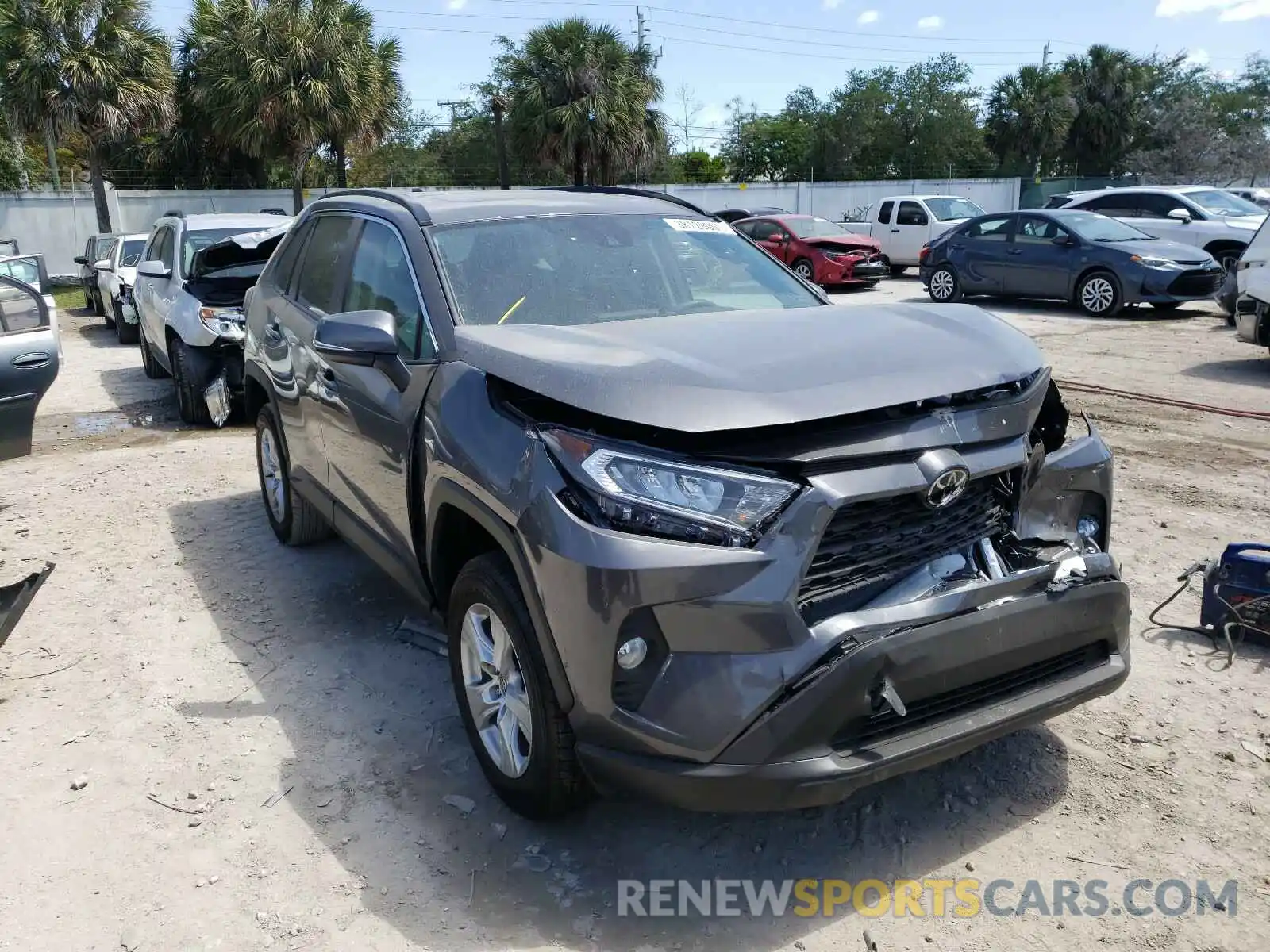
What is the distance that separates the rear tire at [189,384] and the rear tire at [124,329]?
6.67 meters

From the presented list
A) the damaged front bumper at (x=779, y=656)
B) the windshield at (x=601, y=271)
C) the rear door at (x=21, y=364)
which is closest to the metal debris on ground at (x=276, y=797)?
the damaged front bumper at (x=779, y=656)

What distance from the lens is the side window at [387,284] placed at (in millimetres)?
3611

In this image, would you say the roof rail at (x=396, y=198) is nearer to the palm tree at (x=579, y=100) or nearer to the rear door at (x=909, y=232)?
the rear door at (x=909, y=232)

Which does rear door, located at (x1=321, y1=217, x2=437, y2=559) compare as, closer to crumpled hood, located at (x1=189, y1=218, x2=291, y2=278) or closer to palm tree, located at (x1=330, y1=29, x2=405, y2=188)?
crumpled hood, located at (x1=189, y1=218, x2=291, y2=278)

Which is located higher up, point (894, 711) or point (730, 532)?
point (730, 532)

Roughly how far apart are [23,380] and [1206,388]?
8.98 m

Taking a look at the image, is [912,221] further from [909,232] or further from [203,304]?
[203,304]

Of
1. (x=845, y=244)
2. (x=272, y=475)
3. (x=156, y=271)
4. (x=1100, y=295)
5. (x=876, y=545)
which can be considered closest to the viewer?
(x=876, y=545)

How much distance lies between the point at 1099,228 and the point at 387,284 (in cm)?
→ 1356

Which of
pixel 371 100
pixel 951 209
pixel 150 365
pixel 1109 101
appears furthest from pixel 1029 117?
pixel 150 365

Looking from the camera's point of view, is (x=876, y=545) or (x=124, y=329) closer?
(x=876, y=545)

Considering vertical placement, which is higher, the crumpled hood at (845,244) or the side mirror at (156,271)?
the side mirror at (156,271)

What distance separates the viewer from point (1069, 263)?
581 inches

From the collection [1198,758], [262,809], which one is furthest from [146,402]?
[1198,758]
